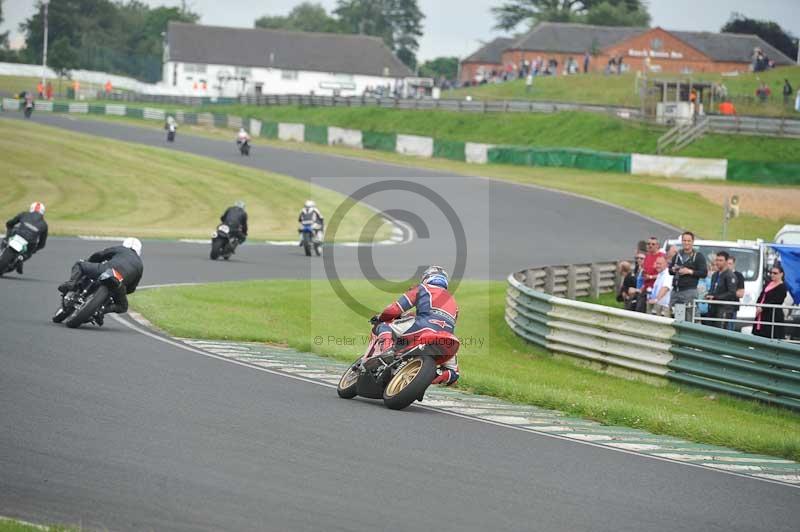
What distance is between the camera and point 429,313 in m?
11.2

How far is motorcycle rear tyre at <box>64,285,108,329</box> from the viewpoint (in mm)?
14836

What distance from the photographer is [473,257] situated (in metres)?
35.6

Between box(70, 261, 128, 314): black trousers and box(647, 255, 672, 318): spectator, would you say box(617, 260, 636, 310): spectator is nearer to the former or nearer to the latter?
box(647, 255, 672, 318): spectator

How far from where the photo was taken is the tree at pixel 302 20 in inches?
7141

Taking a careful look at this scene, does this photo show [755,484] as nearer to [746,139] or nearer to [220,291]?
[220,291]

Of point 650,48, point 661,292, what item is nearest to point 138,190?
point 661,292

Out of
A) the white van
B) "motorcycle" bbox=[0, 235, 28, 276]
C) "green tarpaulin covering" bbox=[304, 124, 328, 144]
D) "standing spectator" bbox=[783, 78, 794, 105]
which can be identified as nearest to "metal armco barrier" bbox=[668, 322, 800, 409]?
the white van

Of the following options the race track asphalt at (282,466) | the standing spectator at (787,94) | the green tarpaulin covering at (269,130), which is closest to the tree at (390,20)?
the green tarpaulin covering at (269,130)

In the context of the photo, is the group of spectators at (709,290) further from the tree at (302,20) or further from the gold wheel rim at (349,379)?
the tree at (302,20)

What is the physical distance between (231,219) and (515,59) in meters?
98.1

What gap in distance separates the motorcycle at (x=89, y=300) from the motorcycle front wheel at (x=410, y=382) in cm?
506

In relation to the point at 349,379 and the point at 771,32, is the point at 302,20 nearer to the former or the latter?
the point at 771,32

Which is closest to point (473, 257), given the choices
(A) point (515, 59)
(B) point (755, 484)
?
(B) point (755, 484)

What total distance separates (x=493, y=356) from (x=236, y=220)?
467 inches
